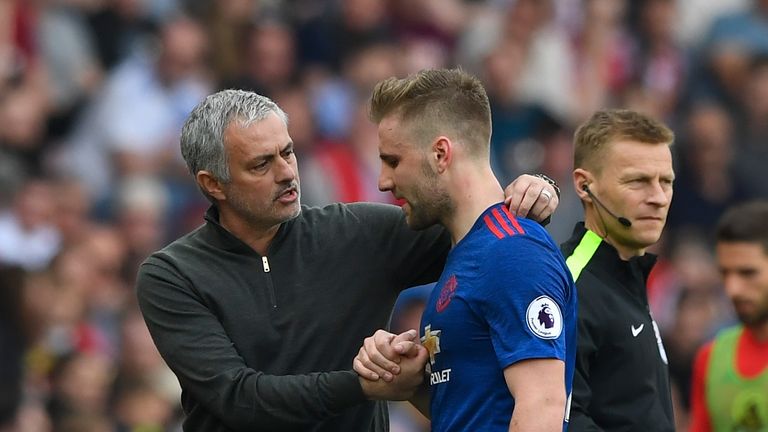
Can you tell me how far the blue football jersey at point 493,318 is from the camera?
13.1 feet

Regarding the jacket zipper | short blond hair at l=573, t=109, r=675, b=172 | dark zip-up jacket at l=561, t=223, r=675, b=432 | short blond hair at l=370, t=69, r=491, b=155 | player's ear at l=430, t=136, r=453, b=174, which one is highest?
short blond hair at l=370, t=69, r=491, b=155

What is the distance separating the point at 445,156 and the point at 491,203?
20 centimetres

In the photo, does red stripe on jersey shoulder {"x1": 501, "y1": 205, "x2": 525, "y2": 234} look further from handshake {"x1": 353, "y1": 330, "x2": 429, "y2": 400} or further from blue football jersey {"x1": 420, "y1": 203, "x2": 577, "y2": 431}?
handshake {"x1": 353, "y1": 330, "x2": 429, "y2": 400}

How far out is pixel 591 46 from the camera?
472 inches

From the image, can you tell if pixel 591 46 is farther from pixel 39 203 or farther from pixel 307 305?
pixel 307 305

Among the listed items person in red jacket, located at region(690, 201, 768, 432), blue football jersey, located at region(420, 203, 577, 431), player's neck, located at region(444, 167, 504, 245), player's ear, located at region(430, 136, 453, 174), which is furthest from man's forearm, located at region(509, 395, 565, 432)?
person in red jacket, located at region(690, 201, 768, 432)

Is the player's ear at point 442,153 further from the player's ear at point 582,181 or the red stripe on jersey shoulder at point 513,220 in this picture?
the player's ear at point 582,181

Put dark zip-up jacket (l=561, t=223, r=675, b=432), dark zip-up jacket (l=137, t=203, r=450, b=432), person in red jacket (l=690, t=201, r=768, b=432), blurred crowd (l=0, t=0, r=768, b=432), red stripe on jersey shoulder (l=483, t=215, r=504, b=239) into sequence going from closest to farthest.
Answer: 1. red stripe on jersey shoulder (l=483, t=215, r=504, b=239)
2. dark zip-up jacket (l=137, t=203, r=450, b=432)
3. dark zip-up jacket (l=561, t=223, r=675, b=432)
4. person in red jacket (l=690, t=201, r=768, b=432)
5. blurred crowd (l=0, t=0, r=768, b=432)

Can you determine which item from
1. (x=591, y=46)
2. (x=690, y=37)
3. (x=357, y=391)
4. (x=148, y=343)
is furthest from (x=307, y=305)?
(x=690, y=37)

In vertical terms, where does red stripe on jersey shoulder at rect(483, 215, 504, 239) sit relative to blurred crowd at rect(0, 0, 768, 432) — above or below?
above

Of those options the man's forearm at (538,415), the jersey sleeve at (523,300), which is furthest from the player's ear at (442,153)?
the man's forearm at (538,415)

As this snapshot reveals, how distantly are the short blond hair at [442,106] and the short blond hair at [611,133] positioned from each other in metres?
0.71

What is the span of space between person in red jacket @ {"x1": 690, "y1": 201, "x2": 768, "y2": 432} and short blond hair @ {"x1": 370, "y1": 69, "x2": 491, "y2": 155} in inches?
88.3

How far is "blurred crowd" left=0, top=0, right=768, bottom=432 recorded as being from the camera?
858 cm
